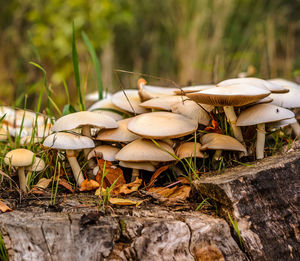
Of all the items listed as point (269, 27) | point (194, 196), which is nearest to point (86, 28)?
point (269, 27)

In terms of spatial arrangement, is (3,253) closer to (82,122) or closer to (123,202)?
(123,202)

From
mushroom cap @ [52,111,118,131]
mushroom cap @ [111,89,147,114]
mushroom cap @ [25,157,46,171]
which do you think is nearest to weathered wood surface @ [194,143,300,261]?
mushroom cap @ [52,111,118,131]

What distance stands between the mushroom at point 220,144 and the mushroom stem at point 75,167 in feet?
2.19

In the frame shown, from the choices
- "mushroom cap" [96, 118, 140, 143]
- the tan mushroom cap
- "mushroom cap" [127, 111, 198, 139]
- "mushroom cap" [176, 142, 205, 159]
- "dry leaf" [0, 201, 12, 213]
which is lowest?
"dry leaf" [0, 201, 12, 213]

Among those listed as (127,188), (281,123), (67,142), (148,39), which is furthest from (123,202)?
(148,39)

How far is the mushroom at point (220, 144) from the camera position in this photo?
153cm

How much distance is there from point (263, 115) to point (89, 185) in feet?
3.07

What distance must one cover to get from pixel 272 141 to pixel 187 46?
116 inches

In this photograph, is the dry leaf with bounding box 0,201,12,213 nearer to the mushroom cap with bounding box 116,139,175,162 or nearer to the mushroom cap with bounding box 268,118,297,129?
A: the mushroom cap with bounding box 116,139,175,162

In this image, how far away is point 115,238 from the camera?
1236 mm

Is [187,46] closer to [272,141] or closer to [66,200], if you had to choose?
[272,141]

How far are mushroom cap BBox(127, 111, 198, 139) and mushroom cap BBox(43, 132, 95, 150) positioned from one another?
23 centimetres

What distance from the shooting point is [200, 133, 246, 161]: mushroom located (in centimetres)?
153

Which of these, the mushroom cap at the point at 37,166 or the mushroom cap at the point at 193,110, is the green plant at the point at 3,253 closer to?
the mushroom cap at the point at 37,166
